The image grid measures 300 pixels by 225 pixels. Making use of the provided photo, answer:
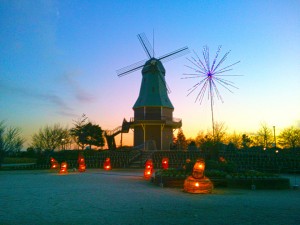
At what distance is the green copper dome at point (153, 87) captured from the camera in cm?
4262

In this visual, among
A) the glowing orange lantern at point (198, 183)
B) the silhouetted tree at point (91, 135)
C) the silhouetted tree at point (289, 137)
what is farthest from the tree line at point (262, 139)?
the glowing orange lantern at point (198, 183)

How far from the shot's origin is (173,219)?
7332mm

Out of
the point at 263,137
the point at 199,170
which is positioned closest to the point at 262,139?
the point at 263,137

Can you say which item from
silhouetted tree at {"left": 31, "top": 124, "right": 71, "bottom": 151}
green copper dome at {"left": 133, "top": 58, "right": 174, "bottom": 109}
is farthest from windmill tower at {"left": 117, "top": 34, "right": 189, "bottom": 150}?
silhouetted tree at {"left": 31, "top": 124, "right": 71, "bottom": 151}

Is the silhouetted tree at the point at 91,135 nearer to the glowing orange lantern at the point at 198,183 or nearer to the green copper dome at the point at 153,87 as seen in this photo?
the green copper dome at the point at 153,87

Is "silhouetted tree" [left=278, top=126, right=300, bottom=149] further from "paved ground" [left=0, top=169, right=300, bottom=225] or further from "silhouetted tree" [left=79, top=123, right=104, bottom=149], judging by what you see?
"paved ground" [left=0, top=169, right=300, bottom=225]

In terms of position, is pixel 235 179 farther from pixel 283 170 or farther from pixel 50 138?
pixel 50 138

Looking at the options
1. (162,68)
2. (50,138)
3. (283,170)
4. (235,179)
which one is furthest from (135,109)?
(235,179)

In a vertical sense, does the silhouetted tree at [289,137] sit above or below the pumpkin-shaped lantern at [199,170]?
above

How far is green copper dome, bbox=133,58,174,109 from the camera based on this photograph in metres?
42.6

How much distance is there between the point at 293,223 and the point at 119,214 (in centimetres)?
427

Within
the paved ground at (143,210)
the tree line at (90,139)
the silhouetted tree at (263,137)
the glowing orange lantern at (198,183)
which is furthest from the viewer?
the silhouetted tree at (263,137)

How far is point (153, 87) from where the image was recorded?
142ft

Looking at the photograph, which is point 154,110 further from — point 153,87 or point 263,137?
point 263,137
